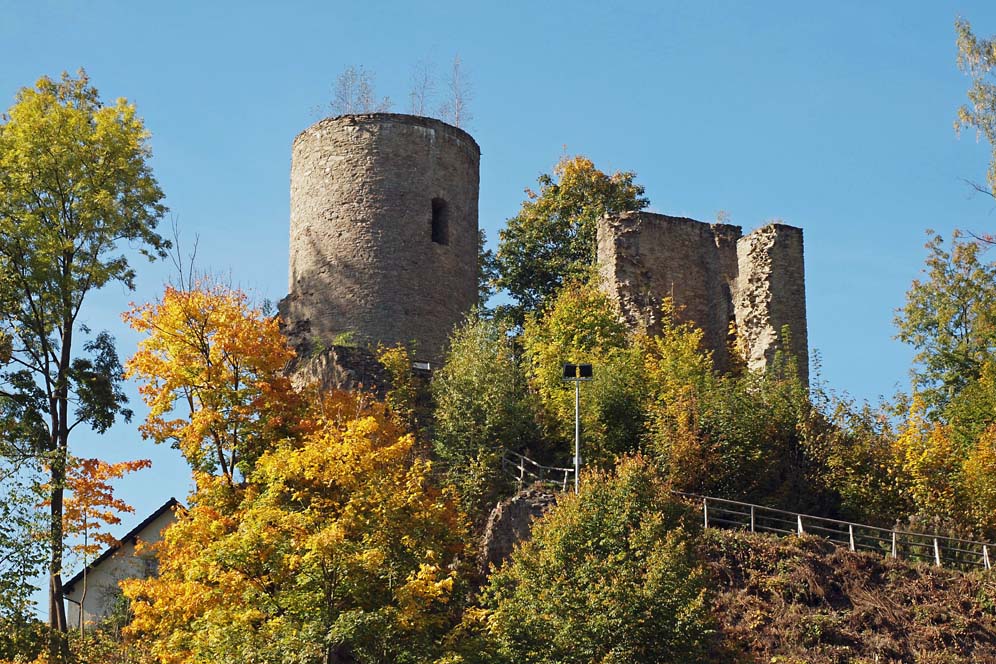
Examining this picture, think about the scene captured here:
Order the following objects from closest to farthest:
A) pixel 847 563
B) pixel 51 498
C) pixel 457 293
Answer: pixel 847 563 → pixel 51 498 → pixel 457 293

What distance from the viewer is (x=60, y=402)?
107 ft

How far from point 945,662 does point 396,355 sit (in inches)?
526

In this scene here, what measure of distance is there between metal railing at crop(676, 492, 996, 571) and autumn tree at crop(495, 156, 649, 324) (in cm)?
1394

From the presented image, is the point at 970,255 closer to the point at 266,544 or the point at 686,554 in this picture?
the point at 686,554

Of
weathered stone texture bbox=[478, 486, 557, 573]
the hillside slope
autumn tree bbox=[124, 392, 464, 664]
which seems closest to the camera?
autumn tree bbox=[124, 392, 464, 664]

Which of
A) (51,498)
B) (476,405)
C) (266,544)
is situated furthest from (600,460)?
(51,498)

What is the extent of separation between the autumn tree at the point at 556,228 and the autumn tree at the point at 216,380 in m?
14.1

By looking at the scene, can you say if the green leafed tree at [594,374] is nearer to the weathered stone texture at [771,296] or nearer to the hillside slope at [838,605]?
the weathered stone texture at [771,296]

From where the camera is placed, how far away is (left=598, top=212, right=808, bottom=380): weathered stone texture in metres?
37.4

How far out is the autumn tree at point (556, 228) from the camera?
44500 millimetres

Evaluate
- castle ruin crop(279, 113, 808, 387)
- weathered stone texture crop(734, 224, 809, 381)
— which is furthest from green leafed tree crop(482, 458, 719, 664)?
castle ruin crop(279, 113, 808, 387)

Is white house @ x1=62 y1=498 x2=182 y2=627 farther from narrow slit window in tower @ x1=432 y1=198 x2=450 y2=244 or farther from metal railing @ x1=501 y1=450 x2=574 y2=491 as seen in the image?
metal railing @ x1=501 y1=450 x2=574 y2=491

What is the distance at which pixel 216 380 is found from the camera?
30312 millimetres

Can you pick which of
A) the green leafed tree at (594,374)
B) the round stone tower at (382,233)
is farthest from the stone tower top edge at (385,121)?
the green leafed tree at (594,374)
